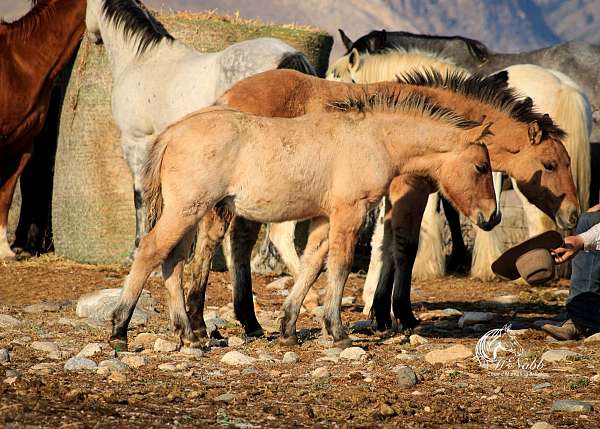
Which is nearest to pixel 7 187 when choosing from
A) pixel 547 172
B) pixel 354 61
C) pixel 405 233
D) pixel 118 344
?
pixel 354 61

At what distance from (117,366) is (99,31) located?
18.3ft

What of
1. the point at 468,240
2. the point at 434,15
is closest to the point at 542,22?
the point at 434,15

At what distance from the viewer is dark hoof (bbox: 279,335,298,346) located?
259 inches

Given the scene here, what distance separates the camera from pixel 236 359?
19.9 feet

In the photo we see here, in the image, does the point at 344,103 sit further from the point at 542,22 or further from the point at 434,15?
the point at 542,22

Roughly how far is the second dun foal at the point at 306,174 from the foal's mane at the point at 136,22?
11.6 feet

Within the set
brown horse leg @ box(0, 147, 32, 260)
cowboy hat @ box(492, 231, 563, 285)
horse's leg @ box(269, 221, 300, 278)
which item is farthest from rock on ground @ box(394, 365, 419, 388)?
brown horse leg @ box(0, 147, 32, 260)

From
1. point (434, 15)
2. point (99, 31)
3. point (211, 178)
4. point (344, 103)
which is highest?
point (434, 15)

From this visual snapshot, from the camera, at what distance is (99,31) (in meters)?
10.5

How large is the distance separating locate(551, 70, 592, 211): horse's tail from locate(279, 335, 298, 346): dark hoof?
15.1 feet

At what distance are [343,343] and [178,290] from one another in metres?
1.06

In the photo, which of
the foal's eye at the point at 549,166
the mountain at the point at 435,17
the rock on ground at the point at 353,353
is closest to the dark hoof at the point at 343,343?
the rock on ground at the point at 353,353

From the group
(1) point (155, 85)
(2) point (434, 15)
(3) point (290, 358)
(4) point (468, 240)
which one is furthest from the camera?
(2) point (434, 15)

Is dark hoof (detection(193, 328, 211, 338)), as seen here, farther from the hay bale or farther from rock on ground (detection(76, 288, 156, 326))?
the hay bale
